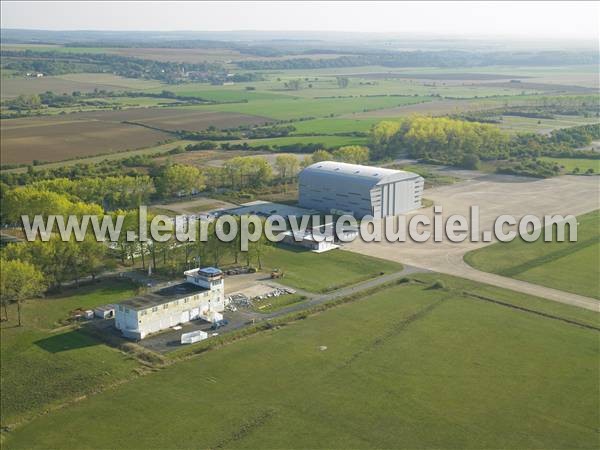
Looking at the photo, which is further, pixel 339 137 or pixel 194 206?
pixel 339 137

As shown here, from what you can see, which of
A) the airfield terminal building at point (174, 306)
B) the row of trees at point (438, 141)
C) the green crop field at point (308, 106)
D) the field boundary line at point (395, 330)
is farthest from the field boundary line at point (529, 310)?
the green crop field at point (308, 106)

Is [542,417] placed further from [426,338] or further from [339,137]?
[339,137]

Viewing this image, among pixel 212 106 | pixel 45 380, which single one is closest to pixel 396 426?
pixel 45 380

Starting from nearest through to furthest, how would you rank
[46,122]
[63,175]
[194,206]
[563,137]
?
[194,206], [63,175], [563,137], [46,122]

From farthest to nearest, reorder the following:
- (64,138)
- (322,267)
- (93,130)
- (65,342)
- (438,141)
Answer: (93,130) < (64,138) < (438,141) < (322,267) < (65,342)

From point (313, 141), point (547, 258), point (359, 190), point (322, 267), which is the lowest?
point (322, 267)

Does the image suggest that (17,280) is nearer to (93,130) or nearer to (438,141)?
(438,141)

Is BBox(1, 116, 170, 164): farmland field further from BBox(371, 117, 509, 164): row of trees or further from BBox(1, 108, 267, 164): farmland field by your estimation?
BBox(371, 117, 509, 164): row of trees

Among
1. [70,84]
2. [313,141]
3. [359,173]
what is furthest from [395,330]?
[70,84]
